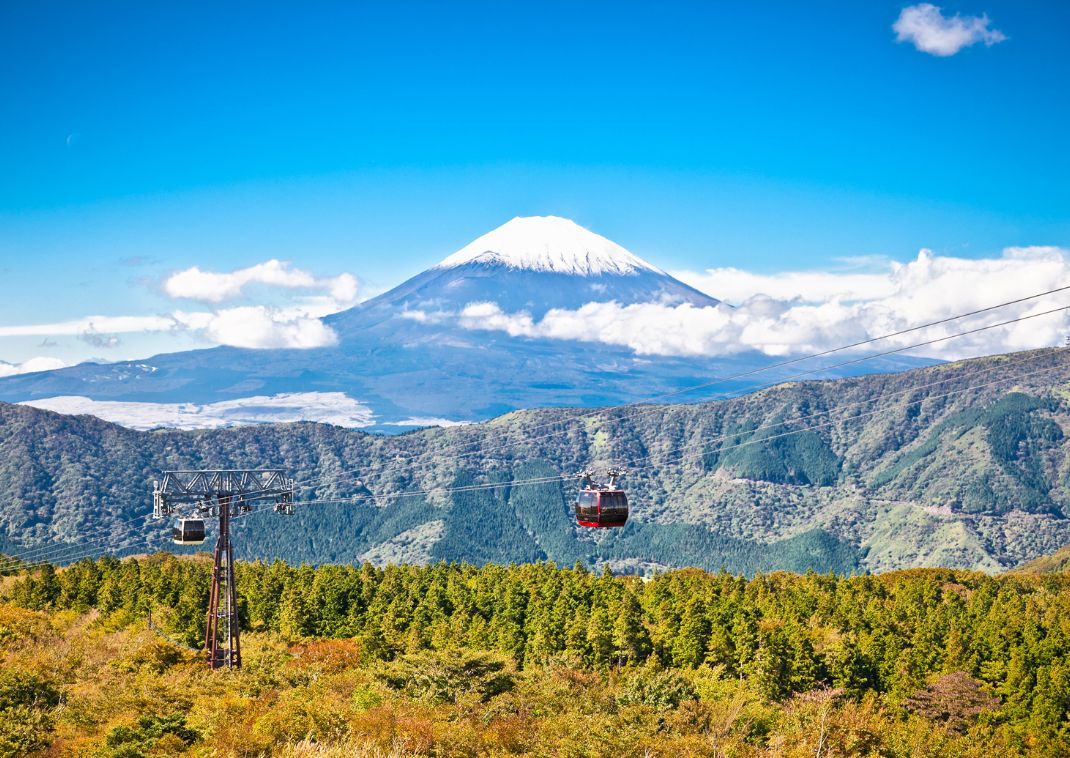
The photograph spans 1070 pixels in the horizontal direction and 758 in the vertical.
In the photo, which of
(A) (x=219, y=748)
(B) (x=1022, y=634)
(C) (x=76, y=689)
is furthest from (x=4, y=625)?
(B) (x=1022, y=634)

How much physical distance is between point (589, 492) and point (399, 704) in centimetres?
1672

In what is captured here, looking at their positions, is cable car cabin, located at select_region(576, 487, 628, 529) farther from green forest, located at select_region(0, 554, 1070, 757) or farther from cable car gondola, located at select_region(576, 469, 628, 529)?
green forest, located at select_region(0, 554, 1070, 757)

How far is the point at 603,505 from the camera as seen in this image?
203ft

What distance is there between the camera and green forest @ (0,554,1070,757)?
164 feet

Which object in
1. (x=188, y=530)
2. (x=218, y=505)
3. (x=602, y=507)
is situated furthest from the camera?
(x=218, y=505)

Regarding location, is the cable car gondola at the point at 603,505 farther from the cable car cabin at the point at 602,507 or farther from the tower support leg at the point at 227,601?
the tower support leg at the point at 227,601

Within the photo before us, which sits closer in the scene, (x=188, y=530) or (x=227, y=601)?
(x=188, y=530)

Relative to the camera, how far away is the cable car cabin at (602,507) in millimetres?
61969

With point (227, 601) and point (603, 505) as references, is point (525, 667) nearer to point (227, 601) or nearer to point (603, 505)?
point (227, 601)

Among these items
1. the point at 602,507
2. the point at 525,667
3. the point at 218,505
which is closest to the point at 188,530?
the point at 218,505

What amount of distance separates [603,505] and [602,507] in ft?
0.51

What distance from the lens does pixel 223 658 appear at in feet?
246

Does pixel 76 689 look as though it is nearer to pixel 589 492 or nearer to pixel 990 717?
pixel 589 492

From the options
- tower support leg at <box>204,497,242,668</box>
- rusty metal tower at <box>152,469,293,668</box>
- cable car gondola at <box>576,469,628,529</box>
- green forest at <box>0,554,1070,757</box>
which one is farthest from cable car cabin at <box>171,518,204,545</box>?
cable car gondola at <box>576,469,628,529</box>
